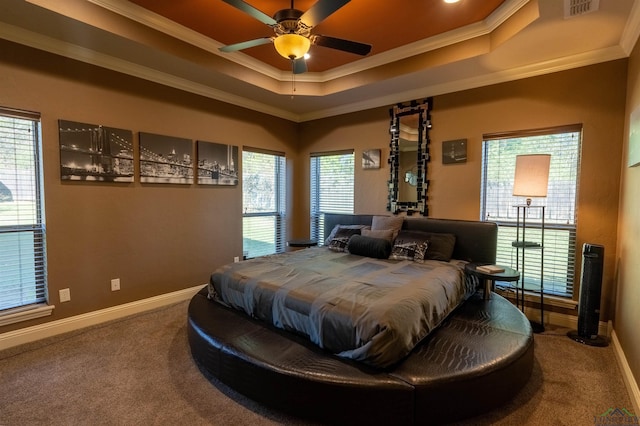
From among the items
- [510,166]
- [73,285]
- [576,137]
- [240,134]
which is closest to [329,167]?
[240,134]

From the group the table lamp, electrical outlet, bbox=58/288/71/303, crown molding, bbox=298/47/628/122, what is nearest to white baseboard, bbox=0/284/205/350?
electrical outlet, bbox=58/288/71/303

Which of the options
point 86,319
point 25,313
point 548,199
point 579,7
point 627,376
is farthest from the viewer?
point 548,199

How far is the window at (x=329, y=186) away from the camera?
200 inches

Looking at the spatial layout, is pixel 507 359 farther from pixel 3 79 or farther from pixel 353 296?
pixel 3 79

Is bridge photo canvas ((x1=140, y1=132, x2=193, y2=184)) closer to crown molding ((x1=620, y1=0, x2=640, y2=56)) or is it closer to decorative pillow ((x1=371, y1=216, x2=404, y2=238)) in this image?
decorative pillow ((x1=371, y1=216, x2=404, y2=238))

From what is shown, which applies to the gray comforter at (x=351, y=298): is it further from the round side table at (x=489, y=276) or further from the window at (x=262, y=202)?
the window at (x=262, y=202)

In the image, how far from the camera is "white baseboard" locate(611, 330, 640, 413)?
1.96 metres

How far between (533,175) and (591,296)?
4.02 ft

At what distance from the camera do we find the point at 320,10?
2.10 m

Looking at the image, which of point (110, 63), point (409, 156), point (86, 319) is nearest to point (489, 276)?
point (409, 156)

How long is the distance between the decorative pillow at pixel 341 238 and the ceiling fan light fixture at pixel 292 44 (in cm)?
231

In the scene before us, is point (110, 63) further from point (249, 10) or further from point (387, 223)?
point (387, 223)

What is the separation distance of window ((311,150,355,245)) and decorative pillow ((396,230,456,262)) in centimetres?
154

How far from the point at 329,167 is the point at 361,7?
2.75 m
